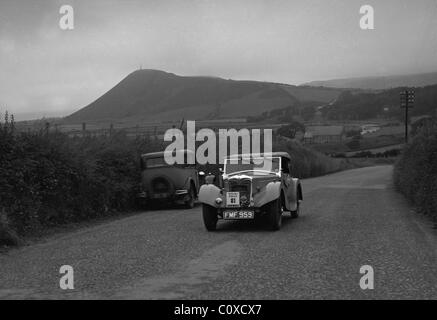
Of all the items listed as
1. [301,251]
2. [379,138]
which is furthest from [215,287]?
[379,138]

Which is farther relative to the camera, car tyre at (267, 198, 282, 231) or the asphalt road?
car tyre at (267, 198, 282, 231)

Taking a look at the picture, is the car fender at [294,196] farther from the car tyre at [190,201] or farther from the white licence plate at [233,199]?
the car tyre at [190,201]

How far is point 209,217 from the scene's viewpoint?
1348 cm

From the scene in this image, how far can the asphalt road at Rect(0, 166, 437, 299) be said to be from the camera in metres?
7.35

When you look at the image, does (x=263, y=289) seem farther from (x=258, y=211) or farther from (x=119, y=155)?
(x=119, y=155)

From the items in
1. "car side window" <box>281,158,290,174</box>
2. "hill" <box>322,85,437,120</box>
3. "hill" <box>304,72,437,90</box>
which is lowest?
"car side window" <box>281,158,290,174</box>

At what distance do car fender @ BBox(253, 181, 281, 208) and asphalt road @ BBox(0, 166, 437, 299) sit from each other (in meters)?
0.70

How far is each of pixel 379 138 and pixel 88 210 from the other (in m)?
77.6

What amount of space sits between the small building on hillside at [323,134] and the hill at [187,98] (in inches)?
307

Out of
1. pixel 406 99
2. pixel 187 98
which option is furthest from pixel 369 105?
pixel 187 98

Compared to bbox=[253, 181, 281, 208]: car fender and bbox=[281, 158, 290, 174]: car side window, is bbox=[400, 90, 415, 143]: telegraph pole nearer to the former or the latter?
bbox=[281, 158, 290, 174]: car side window

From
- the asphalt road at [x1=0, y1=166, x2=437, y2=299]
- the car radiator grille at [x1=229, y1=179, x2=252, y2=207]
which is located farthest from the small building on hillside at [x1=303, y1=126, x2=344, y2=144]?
the asphalt road at [x1=0, y1=166, x2=437, y2=299]

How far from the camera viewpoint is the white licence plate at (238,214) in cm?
1326

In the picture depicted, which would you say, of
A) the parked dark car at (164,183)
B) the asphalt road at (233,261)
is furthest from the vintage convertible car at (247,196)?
the parked dark car at (164,183)
